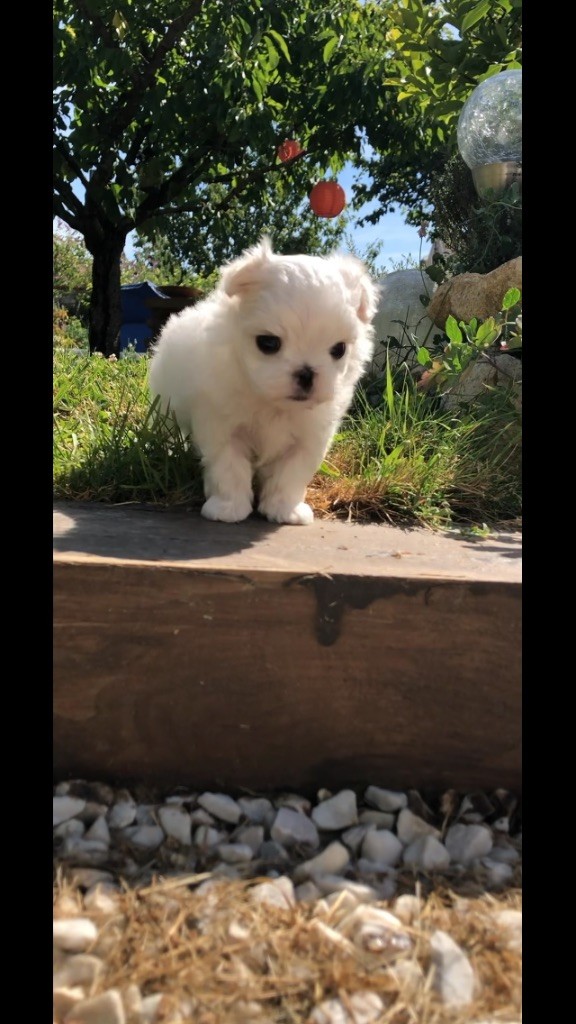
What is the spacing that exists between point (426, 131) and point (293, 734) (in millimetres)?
8502

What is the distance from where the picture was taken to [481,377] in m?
3.84

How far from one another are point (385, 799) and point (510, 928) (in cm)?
43

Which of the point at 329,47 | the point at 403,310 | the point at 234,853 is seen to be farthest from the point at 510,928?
the point at 329,47

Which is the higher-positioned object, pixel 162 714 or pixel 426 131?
pixel 426 131

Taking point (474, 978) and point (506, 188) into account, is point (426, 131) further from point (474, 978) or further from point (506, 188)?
point (474, 978)

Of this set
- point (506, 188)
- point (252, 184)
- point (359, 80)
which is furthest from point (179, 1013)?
point (252, 184)

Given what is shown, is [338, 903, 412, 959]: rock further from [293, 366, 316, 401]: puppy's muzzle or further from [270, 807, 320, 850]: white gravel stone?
[293, 366, 316, 401]: puppy's muzzle

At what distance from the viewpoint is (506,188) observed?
440 cm

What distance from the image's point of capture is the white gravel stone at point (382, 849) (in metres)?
1.51

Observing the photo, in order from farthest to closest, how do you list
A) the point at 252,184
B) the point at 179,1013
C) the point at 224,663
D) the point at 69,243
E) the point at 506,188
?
the point at 69,243, the point at 252,184, the point at 506,188, the point at 224,663, the point at 179,1013

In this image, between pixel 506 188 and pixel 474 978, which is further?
pixel 506 188

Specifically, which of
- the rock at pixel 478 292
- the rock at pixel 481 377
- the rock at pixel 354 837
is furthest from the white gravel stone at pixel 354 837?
the rock at pixel 478 292

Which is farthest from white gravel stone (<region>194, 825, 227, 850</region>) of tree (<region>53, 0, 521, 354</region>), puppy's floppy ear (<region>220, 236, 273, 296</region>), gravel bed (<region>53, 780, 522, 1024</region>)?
tree (<region>53, 0, 521, 354</region>)
